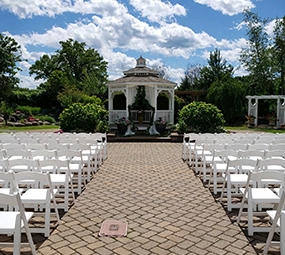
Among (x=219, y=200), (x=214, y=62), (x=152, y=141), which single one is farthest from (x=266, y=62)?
(x=219, y=200)

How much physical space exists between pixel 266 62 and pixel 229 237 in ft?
91.1

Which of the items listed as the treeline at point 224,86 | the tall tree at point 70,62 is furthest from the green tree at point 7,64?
the tall tree at point 70,62

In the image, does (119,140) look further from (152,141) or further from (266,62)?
(266,62)

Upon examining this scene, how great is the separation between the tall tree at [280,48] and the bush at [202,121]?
1477 cm

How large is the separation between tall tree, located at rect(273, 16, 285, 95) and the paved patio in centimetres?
2390

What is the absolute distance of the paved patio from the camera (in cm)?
377

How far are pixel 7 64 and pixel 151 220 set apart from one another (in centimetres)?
2952

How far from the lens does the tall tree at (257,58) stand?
2952 cm

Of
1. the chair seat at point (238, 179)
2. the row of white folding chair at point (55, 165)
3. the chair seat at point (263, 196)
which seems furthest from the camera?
the chair seat at point (238, 179)

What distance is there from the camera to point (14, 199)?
2.92 m

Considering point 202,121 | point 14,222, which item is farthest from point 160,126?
point 14,222

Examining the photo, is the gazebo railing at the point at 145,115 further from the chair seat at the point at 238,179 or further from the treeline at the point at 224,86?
the chair seat at the point at 238,179

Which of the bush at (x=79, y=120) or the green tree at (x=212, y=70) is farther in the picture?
the green tree at (x=212, y=70)

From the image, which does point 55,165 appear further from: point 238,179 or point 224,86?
point 224,86
